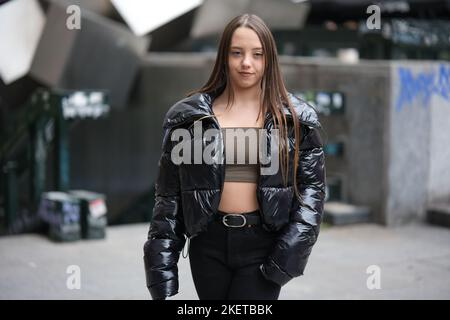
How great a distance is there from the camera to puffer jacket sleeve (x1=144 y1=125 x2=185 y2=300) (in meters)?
3.34

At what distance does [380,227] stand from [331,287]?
2724mm

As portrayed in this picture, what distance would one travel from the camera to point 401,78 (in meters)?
8.86

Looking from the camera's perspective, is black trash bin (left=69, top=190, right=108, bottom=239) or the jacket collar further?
black trash bin (left=69, top=190, right=108, bottom=239)

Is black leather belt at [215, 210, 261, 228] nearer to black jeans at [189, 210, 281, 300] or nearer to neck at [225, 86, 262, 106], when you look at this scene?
black jeans at [189, 210, 281, 300]

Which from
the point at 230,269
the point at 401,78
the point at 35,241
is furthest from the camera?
the point at 401,78

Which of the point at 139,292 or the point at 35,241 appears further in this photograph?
the point at 35,241

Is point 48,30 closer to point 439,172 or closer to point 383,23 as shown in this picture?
point 383,23

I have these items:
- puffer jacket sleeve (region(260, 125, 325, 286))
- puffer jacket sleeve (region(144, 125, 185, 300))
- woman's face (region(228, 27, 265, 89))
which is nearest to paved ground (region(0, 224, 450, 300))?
puffer jacket sleeve (region(144, 125, 185, 300))

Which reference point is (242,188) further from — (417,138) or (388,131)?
(417,138)

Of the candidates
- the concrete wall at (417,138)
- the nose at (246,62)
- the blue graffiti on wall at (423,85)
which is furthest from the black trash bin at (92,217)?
the nose at (246,62)

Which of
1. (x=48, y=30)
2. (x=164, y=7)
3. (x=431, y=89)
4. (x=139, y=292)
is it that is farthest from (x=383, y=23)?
(x=139, y=292)

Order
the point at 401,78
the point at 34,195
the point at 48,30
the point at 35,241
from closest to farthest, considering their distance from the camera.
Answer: the point at 35,241, the point at 401,78, the point at 34,195, the point at 48,30

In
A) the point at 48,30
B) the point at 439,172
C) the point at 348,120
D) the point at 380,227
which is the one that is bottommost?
the point at 380,227

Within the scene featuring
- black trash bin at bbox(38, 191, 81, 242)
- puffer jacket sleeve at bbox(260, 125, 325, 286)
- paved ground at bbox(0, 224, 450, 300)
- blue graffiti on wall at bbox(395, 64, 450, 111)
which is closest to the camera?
puffer jacket sleeve at bbox(260, 125, 325, 286)
